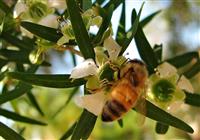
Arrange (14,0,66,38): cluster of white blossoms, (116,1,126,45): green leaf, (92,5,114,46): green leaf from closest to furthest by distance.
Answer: (92,5,114,46): green leaf < (14,0,66,38): cluster of white blossoms < (116,1,126,45): green leaf

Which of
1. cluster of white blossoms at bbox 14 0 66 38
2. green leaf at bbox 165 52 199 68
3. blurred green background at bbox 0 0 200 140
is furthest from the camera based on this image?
blurred green background at bbox 0 0 200 140

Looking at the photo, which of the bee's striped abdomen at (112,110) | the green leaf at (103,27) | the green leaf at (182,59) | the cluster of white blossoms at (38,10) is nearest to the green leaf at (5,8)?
the cluster of white blossoms at (38,10)

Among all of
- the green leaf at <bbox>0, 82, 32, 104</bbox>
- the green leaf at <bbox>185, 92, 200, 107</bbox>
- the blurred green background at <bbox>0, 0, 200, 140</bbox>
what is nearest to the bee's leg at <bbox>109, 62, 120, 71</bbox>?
the green leaf at <bbox>0, 82, 32, 104</bbox>

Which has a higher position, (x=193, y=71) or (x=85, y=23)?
(x=85, y=23)

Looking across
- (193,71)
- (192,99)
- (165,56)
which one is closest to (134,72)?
(192,99)

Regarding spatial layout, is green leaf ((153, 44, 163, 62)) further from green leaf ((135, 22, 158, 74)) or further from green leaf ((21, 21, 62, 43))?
green leaf ((21, 21, 62, 43))

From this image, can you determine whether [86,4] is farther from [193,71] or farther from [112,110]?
[193,71]

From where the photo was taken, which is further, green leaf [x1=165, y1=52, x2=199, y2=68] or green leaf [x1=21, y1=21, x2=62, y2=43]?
green leaf [x1=165, y1=52, x2=199, y2=68]

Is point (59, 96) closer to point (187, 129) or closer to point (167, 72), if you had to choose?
point (167, 72)
